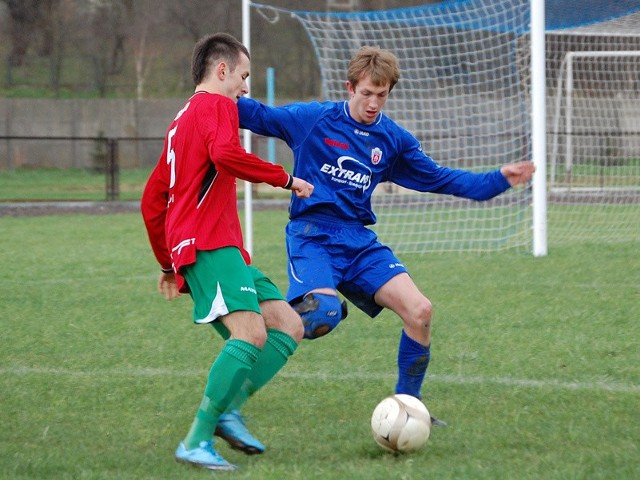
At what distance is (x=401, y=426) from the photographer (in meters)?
3.83

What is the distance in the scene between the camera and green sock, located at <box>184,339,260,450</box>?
3.74m

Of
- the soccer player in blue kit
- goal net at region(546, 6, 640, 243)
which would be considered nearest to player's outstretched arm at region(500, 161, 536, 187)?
the soccer player in blue kit

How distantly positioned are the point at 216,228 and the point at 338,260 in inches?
35.5

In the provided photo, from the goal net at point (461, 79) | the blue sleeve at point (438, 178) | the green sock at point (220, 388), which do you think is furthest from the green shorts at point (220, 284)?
the goal net at point (461, 79)

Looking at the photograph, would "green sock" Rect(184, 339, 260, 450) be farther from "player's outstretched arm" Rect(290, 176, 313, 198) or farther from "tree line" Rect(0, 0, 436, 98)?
"tree line" Rect(0, 0, 436, 98)

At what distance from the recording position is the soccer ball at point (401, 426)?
383cm

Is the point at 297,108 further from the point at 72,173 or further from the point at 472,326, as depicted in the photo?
the point at 72,173

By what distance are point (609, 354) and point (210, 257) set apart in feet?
9.37

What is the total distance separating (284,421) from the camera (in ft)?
14.6

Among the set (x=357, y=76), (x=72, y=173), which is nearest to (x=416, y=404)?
(x=357, y=76)

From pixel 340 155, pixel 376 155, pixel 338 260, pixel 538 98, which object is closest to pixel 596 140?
pixel 538 98

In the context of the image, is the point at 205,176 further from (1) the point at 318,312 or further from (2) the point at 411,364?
(2) the point at 411,364

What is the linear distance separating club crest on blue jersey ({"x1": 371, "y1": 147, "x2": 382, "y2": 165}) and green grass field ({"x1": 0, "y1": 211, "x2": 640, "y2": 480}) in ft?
3.71

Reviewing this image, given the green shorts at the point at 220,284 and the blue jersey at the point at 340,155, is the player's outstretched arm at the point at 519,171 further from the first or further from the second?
the green shorts at the point at 220,284
